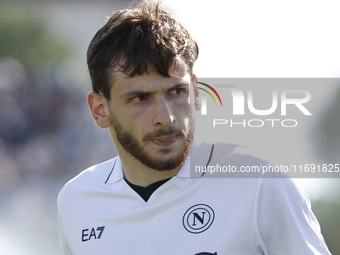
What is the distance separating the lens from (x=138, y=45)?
229 centimetres

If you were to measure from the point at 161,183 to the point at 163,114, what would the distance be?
1.34 ft

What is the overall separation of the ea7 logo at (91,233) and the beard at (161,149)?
45 cm

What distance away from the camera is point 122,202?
237 cm

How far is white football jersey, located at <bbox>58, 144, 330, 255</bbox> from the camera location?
1.97 meters

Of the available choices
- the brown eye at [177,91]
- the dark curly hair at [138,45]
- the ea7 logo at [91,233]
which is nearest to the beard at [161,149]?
the brown eye at [177,91]

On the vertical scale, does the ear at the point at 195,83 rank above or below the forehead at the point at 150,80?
below

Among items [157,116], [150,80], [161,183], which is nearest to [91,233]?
[161,183]

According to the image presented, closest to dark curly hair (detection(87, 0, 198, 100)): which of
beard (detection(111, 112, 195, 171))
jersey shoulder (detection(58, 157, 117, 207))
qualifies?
beard (detection(111, 112, 195, 171))

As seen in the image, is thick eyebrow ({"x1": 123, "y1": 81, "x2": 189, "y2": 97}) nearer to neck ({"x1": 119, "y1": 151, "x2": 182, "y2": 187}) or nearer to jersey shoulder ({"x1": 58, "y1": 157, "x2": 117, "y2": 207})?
neck ({"x1": 119, "y1": 151, "x2": 182, "y2": 187})

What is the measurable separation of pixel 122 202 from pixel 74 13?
13989mm

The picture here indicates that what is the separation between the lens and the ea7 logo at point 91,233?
2324 millimetres

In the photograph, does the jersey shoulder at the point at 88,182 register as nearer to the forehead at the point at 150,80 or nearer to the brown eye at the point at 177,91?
the forehead at the point at 150,80

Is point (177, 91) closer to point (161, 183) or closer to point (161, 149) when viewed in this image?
point (161, 149)

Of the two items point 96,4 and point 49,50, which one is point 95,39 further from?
point 49,50
